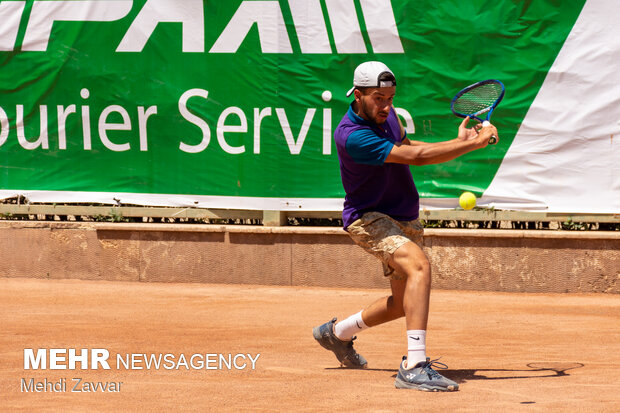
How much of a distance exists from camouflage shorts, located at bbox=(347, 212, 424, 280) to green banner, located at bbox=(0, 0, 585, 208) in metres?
3.60

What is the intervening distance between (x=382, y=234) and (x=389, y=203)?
216mm

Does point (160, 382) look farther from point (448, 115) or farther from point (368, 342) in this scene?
point (448, 115)

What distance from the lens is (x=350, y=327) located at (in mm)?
5391

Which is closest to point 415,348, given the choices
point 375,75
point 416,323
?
point 416,323

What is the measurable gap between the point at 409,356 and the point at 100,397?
5.16 feet

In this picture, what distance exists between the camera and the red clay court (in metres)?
4.53

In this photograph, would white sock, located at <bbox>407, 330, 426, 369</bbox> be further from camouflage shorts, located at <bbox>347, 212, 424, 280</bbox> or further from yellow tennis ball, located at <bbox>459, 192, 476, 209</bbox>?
yellow tennis ball, located at <bbox>459, 192, 476, 209</bbox>

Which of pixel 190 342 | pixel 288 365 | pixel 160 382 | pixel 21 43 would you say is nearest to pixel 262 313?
pixel 190 342

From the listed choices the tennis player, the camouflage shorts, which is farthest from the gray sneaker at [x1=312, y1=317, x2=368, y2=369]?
the camouflage shorts

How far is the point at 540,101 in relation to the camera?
27.6 ft

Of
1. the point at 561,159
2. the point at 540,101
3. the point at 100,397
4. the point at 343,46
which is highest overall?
the point at 343,46

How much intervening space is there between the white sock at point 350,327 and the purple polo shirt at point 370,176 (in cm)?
58

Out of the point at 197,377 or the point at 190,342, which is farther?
the point at 190,342

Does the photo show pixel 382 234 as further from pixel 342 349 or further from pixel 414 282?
pixel 342 349
